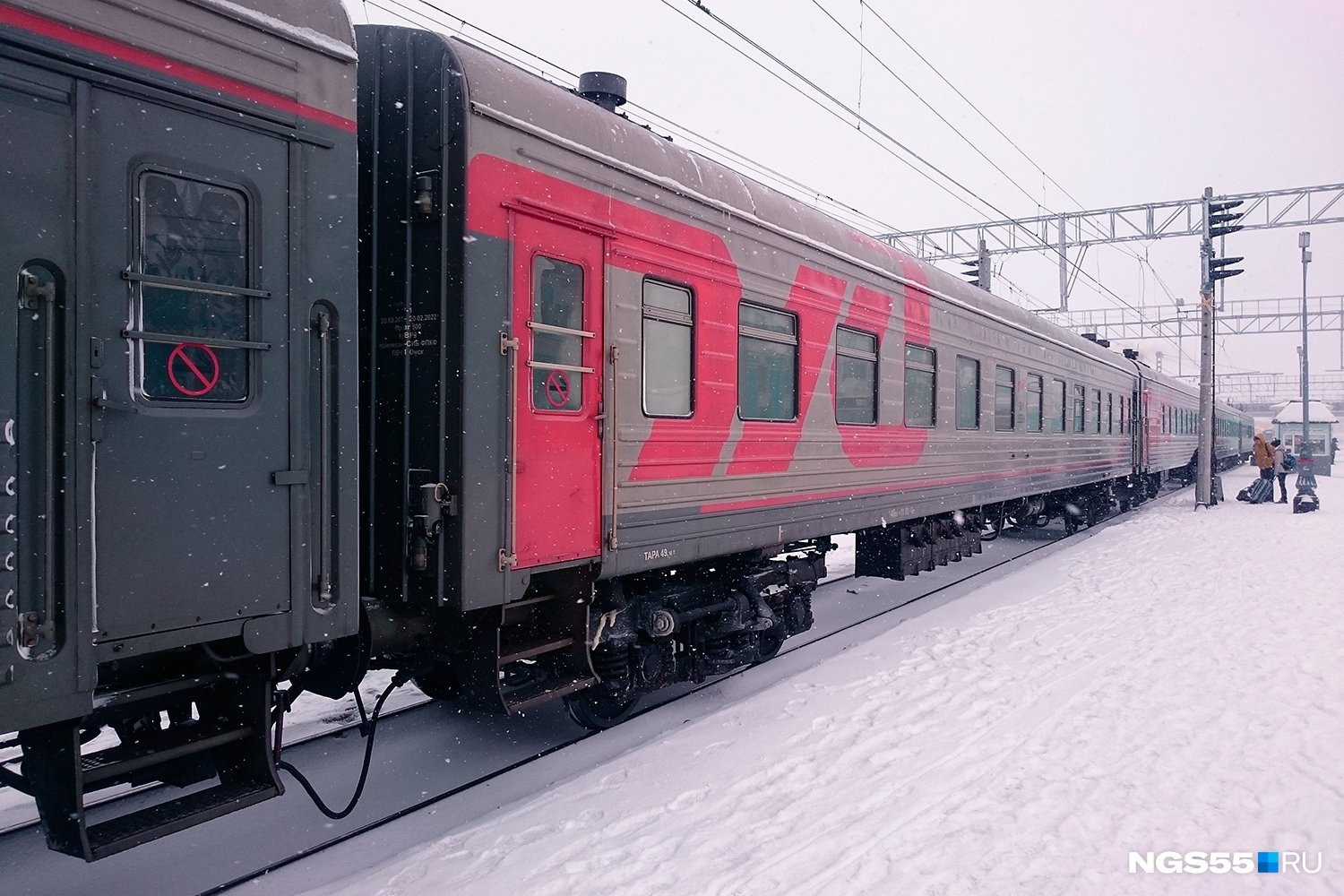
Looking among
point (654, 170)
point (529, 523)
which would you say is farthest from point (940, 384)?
point (529, 523)

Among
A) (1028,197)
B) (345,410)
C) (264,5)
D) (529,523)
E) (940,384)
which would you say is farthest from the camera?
(1028,197)

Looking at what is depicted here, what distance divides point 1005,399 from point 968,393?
1677 mm

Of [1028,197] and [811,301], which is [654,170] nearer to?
[811,301]

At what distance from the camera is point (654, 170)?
564 cm

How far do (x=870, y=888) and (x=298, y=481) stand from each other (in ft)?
9.43

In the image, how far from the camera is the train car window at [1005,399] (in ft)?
38.1

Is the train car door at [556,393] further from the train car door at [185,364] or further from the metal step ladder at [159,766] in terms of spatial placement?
the metal step ladder at [159,766]

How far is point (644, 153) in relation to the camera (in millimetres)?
5602

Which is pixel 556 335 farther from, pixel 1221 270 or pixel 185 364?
pixel 1221 270

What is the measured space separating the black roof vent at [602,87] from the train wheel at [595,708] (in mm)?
3985

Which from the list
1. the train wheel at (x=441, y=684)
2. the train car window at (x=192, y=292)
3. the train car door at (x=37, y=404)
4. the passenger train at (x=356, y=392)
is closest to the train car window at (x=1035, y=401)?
the passenger train at (x=356, y=392)

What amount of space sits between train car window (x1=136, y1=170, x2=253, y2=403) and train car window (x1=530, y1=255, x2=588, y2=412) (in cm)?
157

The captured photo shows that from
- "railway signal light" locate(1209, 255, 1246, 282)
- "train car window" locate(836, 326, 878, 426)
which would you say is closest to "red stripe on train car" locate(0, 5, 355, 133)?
"train car window" locate(836, 326, 878, 426)

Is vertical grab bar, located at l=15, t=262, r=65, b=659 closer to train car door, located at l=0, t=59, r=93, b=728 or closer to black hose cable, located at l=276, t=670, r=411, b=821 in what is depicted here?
train car door, located at l=0, t=59, r=93, b=728
